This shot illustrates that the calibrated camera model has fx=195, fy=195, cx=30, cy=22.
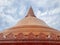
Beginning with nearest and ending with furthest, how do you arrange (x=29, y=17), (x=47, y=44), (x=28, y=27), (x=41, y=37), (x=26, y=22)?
(x=47, y=44), (x=41, y=37), (x=28, y=27), (x=26, y=22), (x=29, y=17)

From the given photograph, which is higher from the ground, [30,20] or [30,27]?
[30,20]

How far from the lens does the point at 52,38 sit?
11.6 m

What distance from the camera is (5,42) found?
36.5 feet

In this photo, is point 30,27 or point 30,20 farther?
point 30,20

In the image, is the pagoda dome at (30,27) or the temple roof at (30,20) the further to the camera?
the temple roof at (30,20)

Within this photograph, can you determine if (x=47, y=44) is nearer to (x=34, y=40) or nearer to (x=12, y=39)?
(x=34, y=40)

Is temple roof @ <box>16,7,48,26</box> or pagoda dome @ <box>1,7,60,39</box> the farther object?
temple roof @ <box>16,7,48,26</box>

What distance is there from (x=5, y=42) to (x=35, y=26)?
313 inches

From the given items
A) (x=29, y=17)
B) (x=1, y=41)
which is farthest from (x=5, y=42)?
(x=29, y=17)

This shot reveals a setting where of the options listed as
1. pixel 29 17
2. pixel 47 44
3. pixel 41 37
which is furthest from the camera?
pixel 29 17

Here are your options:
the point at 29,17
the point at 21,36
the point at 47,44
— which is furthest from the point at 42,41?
the point at 29,17

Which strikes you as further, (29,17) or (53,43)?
(29,17)

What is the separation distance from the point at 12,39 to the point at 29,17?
10980mm

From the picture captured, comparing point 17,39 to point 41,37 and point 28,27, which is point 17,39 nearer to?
point 41,37
